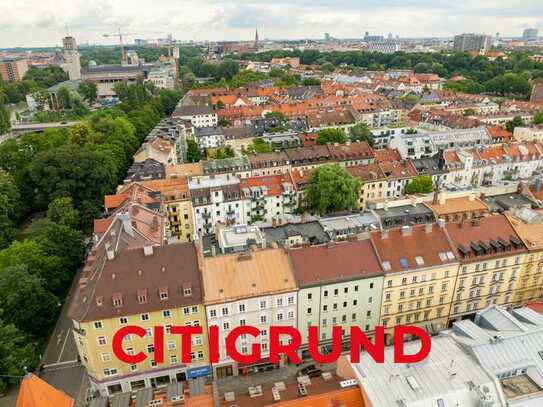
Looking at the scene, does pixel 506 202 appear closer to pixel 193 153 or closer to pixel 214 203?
pixel 214 203

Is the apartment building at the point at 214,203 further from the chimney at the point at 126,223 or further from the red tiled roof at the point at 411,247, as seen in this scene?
the red tiled roof at the point at 411,247

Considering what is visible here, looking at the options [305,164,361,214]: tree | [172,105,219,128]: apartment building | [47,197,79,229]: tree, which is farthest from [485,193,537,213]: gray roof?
[172,105,219,128]: apartment building

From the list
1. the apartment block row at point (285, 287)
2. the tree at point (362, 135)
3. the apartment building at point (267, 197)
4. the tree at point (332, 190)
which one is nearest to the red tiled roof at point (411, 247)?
the apartment block row at point (285, 287)

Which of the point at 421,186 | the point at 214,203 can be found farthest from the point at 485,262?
the point at 214,203

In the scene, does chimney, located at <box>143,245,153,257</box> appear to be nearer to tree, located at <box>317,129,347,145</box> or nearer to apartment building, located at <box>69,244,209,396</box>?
apartment building, located at <box>69,244,209,396</box>

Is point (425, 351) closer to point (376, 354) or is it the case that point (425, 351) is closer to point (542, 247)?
point (376, 354)

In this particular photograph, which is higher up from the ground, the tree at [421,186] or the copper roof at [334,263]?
the copper roof at [334,263]

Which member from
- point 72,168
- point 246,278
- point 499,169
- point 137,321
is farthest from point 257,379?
point 499,169
